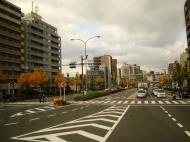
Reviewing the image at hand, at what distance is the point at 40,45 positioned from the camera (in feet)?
361

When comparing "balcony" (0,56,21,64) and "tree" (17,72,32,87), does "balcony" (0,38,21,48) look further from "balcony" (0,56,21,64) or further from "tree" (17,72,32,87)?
"tree" (17,72,32,87)

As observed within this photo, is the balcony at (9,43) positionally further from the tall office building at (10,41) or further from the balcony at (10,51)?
the balcony at (10,51)

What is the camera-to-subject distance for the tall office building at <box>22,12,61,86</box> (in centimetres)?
10007

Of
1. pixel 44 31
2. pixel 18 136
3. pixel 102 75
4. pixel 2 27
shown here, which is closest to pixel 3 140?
pixel 18 136

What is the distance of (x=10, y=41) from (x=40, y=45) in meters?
23.6

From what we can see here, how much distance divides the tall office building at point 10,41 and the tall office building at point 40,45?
5895 millimetres

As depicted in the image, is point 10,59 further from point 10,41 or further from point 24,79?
point 24,79

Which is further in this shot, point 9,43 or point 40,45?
point 40,45

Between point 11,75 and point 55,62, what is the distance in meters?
39.1

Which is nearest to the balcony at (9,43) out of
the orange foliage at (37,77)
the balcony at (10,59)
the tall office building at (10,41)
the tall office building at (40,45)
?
the tall office building at (10,41)

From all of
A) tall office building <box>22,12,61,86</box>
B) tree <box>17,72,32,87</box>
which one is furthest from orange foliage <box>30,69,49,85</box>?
tall office building <box>22,12,61,86</box>

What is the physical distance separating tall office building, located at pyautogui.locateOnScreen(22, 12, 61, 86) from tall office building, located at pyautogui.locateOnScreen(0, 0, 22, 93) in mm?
5895

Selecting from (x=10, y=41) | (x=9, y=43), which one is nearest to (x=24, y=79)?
(x=9, y=43)

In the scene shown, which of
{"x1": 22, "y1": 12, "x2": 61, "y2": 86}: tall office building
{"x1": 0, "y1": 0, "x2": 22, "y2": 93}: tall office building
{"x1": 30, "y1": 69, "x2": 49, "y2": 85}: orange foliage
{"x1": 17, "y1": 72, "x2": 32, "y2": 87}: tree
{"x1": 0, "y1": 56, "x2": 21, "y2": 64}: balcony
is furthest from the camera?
{"x1": 22, "y1": 12, "x2": 61, "y2": 86}: tall office building
